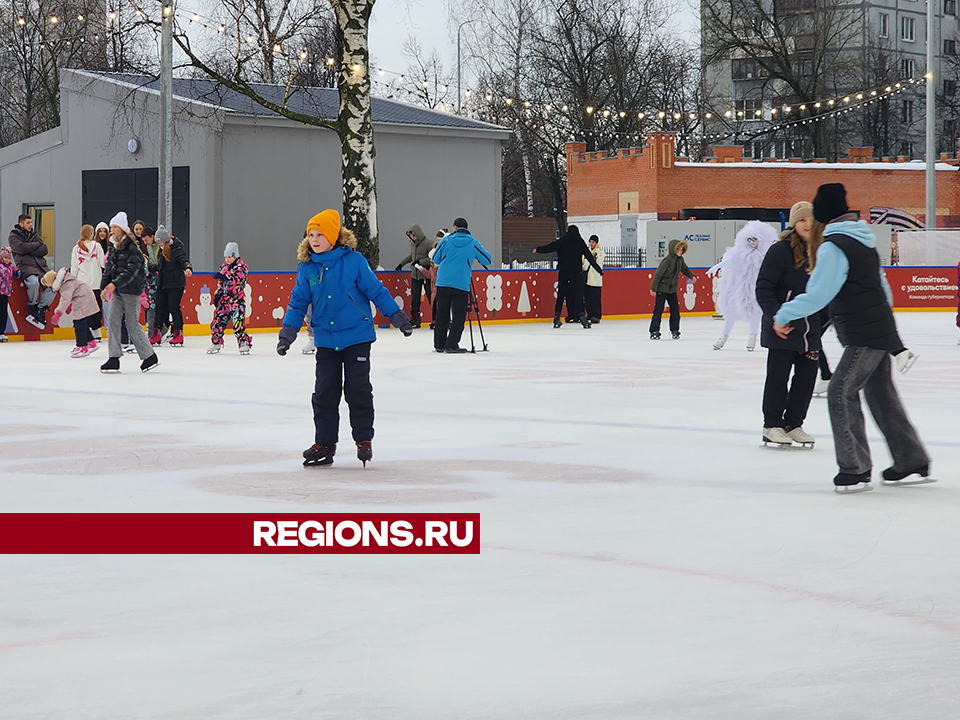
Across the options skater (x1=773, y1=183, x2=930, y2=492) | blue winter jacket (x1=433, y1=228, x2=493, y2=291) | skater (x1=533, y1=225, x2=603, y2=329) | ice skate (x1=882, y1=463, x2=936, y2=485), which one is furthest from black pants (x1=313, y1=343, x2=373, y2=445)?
skater (x1=533, y1=225, x2=603, y2=329)

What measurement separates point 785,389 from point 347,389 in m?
2.67

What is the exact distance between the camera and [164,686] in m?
3.46

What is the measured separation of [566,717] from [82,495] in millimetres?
3783

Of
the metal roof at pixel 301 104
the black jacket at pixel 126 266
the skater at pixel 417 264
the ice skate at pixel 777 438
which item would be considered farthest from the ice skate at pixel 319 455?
the metal roof at pixel 301 104

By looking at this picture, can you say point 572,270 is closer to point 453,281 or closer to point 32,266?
point 453,281

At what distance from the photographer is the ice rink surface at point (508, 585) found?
343 cm

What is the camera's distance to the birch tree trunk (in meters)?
23.0

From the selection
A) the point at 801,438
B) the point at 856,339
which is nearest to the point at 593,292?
the point at 801,438

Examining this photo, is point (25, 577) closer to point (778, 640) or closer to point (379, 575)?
point (379, 575)

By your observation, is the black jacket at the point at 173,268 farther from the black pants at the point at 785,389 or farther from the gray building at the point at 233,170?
the black pants at the point at 785,389

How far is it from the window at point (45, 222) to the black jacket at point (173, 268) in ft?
46.7

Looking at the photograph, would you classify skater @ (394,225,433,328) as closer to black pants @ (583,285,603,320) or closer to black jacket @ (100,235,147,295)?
black pants @ (583,285,603,320)

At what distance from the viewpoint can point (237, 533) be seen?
5.63 meters

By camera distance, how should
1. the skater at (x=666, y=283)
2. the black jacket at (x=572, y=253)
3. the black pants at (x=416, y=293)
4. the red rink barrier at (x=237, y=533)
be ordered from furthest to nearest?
the black jacket at (x=572, y=253) → the black pants at (x=416, y=293) → the skater at (x=666, y=283) → the red rink barrier at (x=237, y=533)
